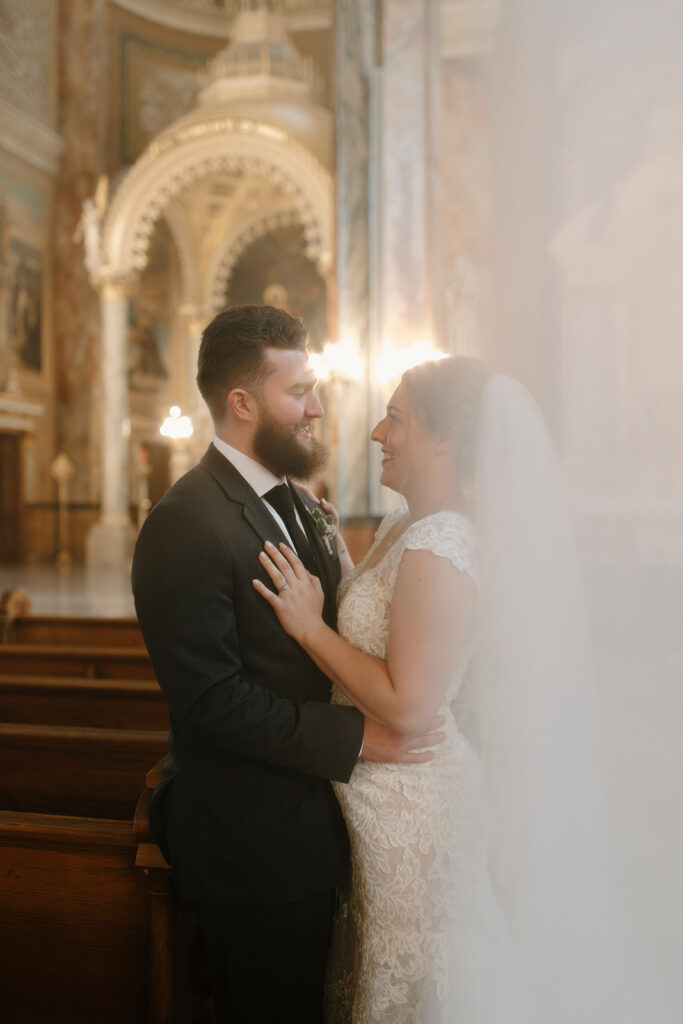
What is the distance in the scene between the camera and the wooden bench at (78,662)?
4.15 m

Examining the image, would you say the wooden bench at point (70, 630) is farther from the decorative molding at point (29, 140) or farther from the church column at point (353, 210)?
the decorative molding at point (29, 140)

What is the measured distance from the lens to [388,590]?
1762mm

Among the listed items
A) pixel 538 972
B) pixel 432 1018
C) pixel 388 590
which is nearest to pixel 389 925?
pixel 432 1018

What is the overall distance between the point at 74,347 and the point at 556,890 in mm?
15906

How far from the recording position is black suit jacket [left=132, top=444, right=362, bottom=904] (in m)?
1.58

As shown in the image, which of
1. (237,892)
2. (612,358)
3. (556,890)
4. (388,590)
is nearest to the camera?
(612,358)

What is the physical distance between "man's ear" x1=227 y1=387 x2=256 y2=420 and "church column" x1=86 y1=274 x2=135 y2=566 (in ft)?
41.4

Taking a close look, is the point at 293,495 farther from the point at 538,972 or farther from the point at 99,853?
the point at 538,972

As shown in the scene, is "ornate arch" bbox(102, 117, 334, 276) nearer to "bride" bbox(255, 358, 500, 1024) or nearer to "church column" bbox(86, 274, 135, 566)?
"church column" bbox(86, 274, 135, 566)

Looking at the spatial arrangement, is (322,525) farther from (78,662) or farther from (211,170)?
(211,170)

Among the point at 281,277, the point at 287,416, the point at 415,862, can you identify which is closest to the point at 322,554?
the point at 287,416

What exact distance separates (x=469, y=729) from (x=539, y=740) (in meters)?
0.49

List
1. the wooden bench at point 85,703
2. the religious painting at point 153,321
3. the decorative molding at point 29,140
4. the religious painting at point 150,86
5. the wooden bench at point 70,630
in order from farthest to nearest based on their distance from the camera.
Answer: the religious painting at point 150,86 → the religious painting at point 153,321 → the decorative molding at point 29,140 → the wooden bench at point 70,630 → the wooden bench at point 85,703

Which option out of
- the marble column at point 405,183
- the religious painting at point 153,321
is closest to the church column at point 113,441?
the religious painting at point 153,321
